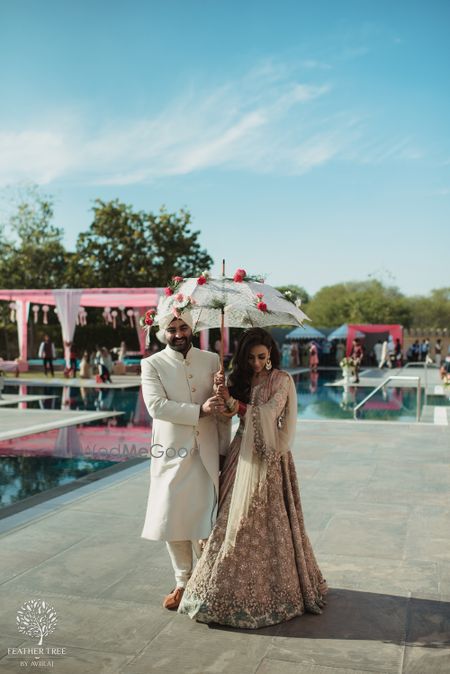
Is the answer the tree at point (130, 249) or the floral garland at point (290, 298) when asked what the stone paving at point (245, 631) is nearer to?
the floral garland at point (290, 298)

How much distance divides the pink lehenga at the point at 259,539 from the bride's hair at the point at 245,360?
96 millimetres

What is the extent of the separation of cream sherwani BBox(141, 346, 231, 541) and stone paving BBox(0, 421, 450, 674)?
525mm

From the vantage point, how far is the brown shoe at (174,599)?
3.80 meters

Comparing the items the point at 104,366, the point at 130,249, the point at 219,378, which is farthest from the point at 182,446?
the point at 130,249

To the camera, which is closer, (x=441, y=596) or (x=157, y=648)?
(x=157, y=648)

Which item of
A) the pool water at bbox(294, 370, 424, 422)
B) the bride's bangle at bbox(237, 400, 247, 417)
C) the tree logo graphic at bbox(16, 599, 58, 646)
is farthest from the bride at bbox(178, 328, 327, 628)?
the pool water at bbox(294, 370, 424, 422)

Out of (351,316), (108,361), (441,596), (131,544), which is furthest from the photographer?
(351,316)

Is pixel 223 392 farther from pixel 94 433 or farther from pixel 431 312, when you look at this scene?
pixel 431 312

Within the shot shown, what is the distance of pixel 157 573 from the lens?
441cm

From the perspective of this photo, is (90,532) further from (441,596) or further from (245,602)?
(441,596)

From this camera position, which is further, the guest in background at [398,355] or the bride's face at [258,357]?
the guest in background at [398,355]

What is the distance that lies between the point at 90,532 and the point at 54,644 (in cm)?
196

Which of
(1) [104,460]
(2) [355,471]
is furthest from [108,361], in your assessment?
(2) [355,471]

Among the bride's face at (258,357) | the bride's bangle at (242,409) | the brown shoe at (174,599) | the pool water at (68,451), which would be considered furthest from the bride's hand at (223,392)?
the pool water at (68,451)
